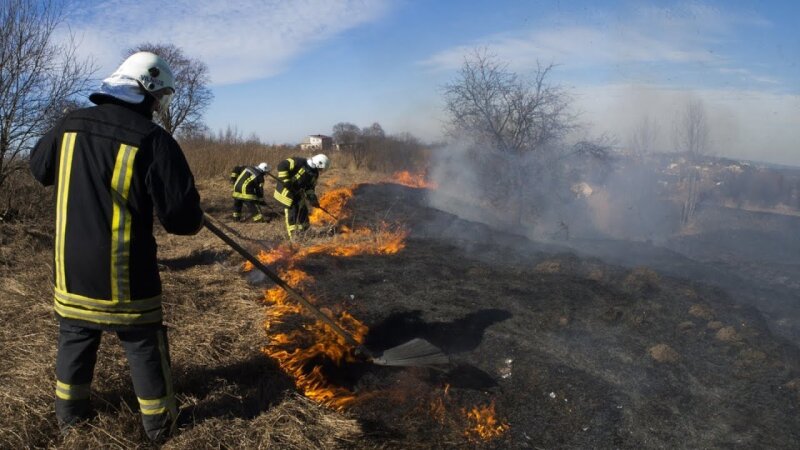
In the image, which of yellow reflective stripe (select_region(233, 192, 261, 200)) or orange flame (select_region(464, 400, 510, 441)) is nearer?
orange flame (select_region(464, 400, 510, 441))

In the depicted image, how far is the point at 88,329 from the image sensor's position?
2.59 metres

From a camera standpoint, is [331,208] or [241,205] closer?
[241,205]

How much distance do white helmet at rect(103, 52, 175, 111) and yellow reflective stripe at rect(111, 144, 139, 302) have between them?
0.41 m

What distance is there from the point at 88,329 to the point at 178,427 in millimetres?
789

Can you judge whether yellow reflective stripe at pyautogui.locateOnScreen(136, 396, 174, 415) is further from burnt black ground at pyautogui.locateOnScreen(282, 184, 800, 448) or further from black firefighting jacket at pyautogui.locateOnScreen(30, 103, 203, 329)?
burnt black ground at pyautogui.locateOnScreen(282, 184, 800, 448)

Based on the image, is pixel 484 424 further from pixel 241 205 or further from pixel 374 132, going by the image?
pixel 374 132

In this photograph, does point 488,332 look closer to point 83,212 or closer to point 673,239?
point 83,212

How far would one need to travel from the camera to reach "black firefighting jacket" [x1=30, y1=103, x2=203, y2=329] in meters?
2.41

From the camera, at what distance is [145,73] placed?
8.49 feet

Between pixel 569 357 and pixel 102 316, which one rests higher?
pixel 102 316

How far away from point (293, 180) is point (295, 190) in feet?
0.62

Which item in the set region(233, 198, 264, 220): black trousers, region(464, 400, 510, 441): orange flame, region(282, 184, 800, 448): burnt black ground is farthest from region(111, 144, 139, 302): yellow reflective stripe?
region(233, 198, 264, 220): black trousers

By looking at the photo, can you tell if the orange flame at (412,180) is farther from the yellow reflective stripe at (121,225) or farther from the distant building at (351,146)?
the yellow reflective stripe at (121,225)

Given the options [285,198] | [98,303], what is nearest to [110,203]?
[98,303]
